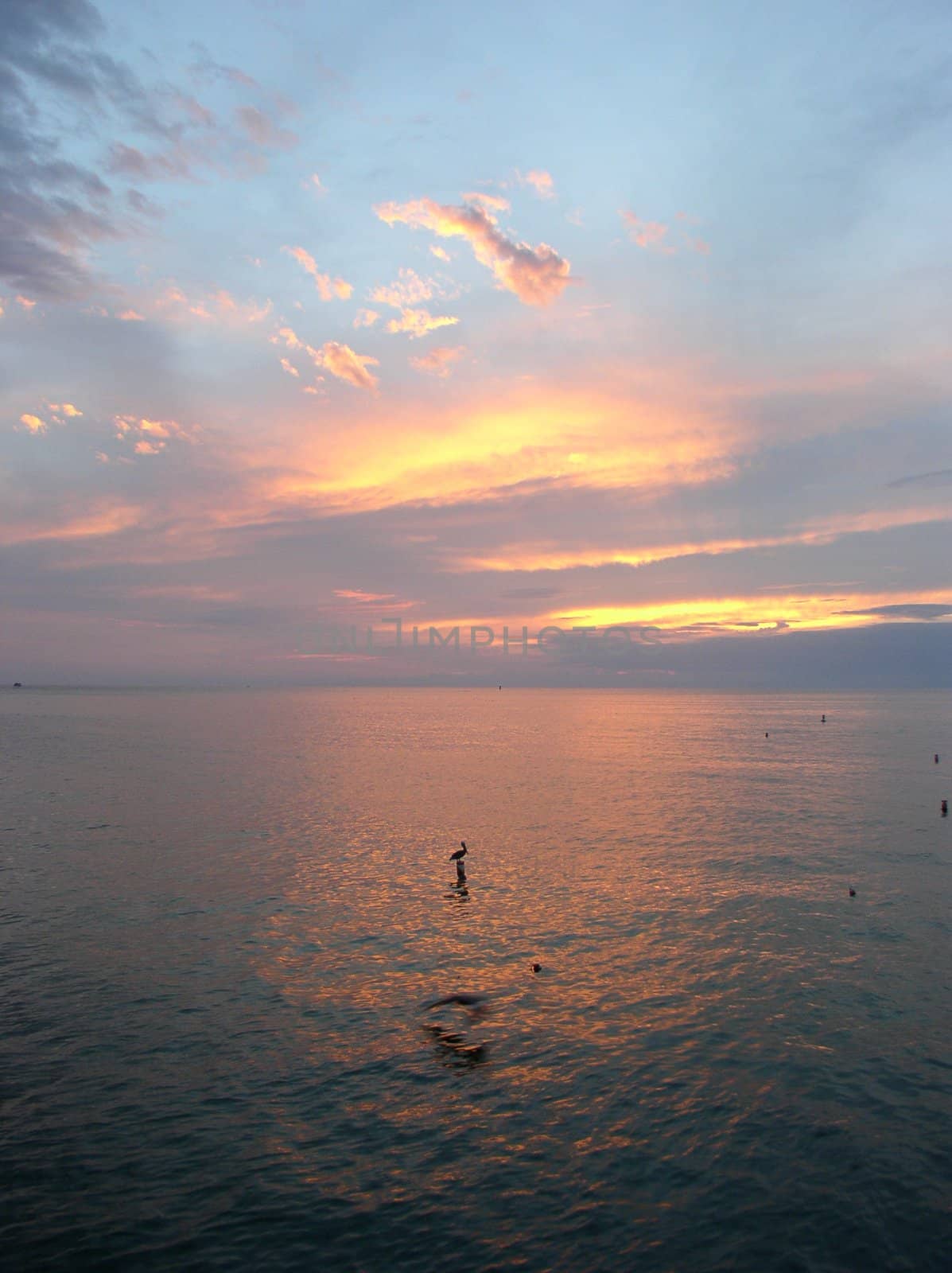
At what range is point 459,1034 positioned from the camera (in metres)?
26.0

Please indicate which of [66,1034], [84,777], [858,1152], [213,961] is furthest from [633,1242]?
[84,777]

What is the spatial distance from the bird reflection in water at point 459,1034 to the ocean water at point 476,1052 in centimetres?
15

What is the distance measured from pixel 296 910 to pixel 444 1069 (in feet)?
57.5

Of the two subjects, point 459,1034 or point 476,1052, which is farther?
point 459,1034

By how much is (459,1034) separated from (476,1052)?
1.25 m

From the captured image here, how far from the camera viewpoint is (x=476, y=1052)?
24828 millimetres

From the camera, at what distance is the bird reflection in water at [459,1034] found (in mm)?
24375

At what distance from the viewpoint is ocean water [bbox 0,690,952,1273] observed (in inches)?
666

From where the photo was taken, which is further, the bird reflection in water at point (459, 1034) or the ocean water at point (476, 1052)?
the bird reflection in water at point (459, 1034)

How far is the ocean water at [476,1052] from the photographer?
1691 cm

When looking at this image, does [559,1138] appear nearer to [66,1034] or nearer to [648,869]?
[66,1034]

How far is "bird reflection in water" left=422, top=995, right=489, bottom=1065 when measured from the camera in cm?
2438

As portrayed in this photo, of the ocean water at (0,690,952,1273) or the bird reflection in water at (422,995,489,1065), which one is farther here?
the bird reflection in water at (422,995,489,1065)

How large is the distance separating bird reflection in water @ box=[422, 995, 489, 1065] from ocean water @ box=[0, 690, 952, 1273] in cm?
15
